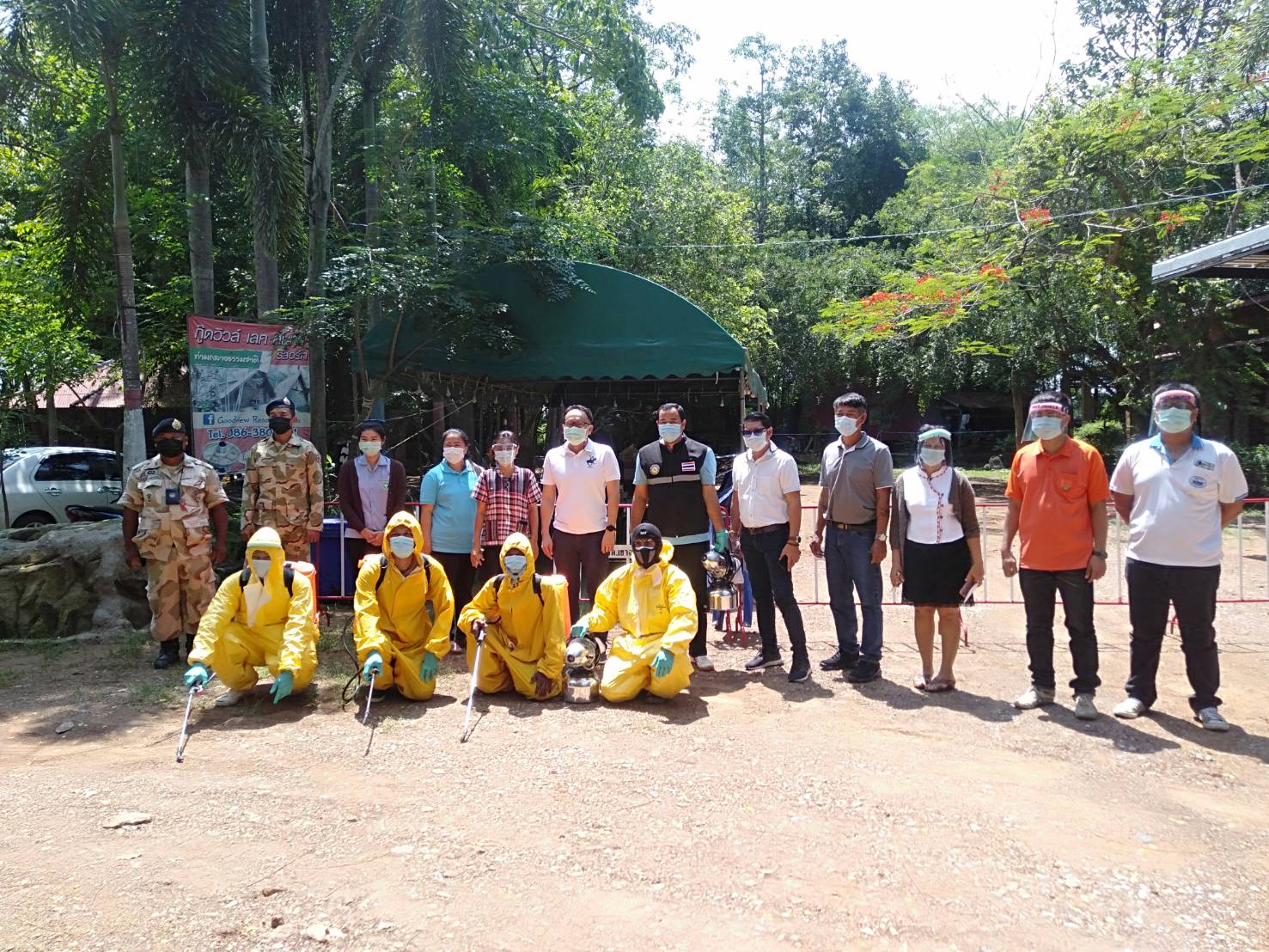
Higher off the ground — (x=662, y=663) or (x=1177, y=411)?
(x=1177, y=411)

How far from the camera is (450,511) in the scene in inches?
250

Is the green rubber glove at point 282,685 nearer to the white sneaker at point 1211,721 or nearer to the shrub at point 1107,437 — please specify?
the white sneaker at point 1211,721

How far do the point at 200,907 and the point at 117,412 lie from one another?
978 inches

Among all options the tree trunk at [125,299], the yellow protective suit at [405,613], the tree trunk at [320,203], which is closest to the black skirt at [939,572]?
the yellow protective suit at [405,613]

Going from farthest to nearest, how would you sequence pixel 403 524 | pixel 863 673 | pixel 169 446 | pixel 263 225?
pixel 263 225 < pixel 169 446 < pixel 863 673 < pixel 403 524

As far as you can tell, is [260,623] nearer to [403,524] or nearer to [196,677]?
[196,677]

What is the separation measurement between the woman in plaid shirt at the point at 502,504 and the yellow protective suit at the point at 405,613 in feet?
2.14

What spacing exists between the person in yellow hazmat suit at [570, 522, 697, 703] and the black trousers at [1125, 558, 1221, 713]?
2.50 m

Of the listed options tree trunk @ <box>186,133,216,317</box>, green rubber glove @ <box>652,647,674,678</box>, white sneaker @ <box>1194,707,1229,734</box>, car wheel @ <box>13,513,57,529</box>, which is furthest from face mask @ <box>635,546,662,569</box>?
car wheel @ <box>13,513,57,529</box>

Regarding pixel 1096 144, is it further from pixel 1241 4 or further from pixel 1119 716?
pixel 1119 716

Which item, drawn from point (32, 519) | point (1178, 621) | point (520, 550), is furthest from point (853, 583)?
point (32, 519)

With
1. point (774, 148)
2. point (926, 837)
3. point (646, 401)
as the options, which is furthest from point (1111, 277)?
point (774, 148)

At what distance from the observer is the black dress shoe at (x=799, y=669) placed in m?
5.81

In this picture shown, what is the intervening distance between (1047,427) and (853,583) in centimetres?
155
